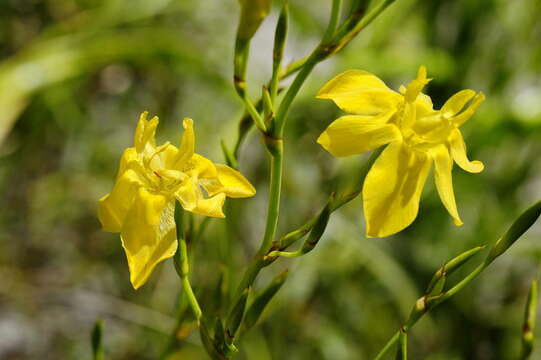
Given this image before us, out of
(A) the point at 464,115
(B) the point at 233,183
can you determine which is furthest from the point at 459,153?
(B) the point at 233,183

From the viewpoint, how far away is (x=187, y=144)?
0.33 metres

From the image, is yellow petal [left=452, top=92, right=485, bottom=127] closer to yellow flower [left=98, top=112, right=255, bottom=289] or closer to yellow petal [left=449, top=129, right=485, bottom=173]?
yellow petal [left=449, top=129, right=485, bottom=173]

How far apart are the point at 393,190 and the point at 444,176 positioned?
4cm

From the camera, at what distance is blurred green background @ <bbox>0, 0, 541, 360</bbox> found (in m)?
1.01

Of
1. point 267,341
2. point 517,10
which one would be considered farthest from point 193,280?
point 517,10

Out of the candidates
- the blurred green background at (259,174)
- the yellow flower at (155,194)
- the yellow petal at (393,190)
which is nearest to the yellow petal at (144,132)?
the yellow flower at (155,194)

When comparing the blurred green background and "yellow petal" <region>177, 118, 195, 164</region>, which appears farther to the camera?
the blurred green background

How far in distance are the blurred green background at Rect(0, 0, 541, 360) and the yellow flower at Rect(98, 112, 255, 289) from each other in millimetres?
492

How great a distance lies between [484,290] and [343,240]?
348 millimetres

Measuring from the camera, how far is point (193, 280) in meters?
1.21

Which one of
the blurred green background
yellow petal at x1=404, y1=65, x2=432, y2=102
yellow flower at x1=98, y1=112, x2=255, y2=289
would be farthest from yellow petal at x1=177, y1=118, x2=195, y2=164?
the blurred green background

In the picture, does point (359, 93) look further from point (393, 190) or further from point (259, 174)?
point (259, 174)

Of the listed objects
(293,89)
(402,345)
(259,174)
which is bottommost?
(259,174)

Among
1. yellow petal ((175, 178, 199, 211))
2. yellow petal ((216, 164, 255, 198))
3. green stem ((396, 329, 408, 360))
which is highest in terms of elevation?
yellow petal ((216, 164, 255, 198))
